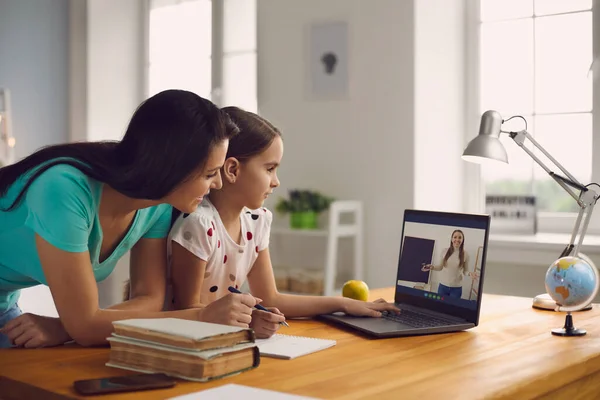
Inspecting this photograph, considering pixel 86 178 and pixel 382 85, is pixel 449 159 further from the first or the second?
pixel 86 178

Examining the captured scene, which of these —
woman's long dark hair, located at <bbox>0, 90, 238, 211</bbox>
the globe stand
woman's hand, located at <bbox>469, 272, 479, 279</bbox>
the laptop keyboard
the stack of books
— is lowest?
the globe stand

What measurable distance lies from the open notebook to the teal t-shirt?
38 centimetres

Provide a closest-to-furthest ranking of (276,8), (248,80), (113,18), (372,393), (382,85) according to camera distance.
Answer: (372,393) < (382,85) < (276,8) < (248,80) < (113,18)

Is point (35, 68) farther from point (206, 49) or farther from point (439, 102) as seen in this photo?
point (439, 102)

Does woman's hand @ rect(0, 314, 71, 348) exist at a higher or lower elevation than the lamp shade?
lower

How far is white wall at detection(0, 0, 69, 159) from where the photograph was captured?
4824mm

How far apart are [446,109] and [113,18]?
2.64m

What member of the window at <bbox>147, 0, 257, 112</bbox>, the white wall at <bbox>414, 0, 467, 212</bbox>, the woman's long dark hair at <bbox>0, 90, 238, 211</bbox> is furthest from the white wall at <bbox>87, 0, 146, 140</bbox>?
the woman's long dark hair at <bbox>0, 90, 238, 211</bbox>

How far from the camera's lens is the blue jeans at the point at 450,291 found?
1788 mm

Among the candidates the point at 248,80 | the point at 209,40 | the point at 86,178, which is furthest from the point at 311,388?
the point at 209,40

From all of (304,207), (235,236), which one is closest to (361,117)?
(304,207)

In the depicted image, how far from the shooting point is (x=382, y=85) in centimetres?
373

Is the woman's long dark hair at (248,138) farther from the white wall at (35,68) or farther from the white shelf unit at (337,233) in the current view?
the white wall at (35,68)

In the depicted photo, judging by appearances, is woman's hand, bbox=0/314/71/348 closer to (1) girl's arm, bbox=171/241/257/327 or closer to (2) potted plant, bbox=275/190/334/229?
(1) girl's arm, bbox=171/241/257/327
